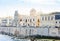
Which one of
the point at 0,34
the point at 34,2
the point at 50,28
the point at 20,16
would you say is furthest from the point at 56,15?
the point at 0,34

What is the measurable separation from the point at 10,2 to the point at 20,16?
0.66 ft

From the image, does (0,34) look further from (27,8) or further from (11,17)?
(27,8)

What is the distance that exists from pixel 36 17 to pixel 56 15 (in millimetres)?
220

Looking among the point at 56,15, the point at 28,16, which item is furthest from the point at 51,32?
the point at 28,16

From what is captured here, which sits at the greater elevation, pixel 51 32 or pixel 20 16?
pixel 20 16

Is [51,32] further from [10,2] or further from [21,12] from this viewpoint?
[10,2]

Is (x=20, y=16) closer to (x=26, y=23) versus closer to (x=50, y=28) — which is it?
(x=26, y=23)

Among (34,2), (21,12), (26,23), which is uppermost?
(34,2)

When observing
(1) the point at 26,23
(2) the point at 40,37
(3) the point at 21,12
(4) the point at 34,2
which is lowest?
(2) the point at 40,37

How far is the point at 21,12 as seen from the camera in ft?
4.82

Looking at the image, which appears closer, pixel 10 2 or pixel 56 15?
pixel 56 15

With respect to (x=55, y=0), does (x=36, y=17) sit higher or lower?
lower

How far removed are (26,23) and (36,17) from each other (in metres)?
0.13

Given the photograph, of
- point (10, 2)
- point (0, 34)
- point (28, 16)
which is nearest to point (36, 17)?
point (28, 16)
